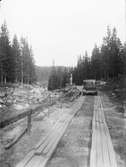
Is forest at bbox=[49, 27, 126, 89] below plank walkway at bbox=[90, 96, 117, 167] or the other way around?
the other way around

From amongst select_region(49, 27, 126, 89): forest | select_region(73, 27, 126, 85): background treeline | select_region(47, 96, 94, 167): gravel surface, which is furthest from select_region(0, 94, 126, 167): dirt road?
select_region(73, 27, 126, 85): background treeline

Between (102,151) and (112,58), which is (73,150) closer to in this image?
(102,151)

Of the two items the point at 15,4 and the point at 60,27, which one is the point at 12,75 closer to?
the point at 60,27

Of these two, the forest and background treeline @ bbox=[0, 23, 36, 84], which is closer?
background treeline @ bbox=[0, 23, 36, 84]

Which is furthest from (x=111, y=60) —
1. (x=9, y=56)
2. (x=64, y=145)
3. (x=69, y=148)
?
(x=69, y=148)

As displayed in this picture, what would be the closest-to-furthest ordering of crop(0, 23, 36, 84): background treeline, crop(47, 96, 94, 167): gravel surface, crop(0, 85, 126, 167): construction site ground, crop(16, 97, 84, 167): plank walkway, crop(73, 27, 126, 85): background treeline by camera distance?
crop(16, 97, 84, 167): plank walkway, crop(47, 96, 94, 167): gravel surface, crop(0, 85, 126, 167): construction site ground, crop(0, 23, 36, 84): background treeline, crop(73, 27, 126, 85): background treeline

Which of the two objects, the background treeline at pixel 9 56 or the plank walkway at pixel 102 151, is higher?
the background treeline at pixel 9 56

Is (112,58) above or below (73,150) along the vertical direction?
above

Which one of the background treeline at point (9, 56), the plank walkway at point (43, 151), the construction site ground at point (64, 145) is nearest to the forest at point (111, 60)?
the background treeline at point (9, 56)

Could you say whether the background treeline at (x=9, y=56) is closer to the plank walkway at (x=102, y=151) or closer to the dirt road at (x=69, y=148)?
Result: the dirt road at (x=69, y=148)

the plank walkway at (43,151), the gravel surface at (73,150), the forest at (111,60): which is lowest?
the gravel surface at (73,150)

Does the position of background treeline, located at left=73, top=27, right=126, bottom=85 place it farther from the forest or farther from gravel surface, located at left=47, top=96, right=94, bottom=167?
gravel surface, located at left=47, top=96, right=94, bottom=167

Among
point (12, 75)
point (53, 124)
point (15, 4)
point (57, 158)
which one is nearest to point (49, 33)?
point (15, 4)

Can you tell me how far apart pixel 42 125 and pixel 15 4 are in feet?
18.7
